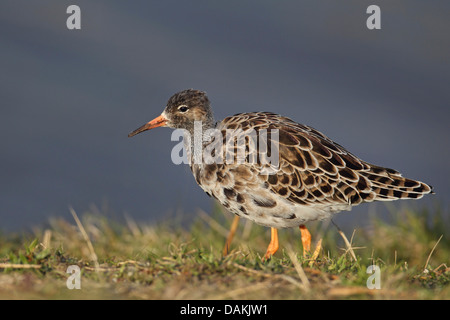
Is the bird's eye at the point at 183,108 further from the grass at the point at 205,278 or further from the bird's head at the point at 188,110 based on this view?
the grass at the point at 205,278

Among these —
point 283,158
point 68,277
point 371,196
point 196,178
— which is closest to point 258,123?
point 283,158

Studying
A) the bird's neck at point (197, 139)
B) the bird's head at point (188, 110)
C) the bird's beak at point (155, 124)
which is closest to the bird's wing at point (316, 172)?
the bird's neck at point (197, 139)

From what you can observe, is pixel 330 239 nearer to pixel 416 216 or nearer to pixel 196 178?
pixel 416 216

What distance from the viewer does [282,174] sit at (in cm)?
836

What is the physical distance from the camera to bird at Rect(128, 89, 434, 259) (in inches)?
324

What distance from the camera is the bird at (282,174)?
8.23 m

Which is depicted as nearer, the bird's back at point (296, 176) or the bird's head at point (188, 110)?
the bird's back at point (296, 176)

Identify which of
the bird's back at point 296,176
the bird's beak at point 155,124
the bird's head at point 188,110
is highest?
the bird's head at point 188,110

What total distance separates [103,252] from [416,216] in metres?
5.93

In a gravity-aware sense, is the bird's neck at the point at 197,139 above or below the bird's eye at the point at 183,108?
below

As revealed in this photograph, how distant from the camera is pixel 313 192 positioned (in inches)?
333

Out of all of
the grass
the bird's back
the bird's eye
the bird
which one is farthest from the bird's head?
the grass
